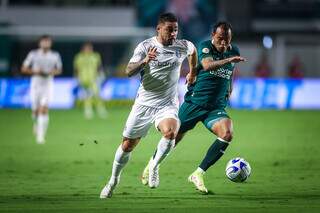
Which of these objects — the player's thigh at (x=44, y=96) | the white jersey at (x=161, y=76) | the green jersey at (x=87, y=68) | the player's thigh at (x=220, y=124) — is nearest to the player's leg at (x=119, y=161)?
the white jersey at (x=161, y=76)

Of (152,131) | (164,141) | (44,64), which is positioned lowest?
(152,131)

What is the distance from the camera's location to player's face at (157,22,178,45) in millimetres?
10969

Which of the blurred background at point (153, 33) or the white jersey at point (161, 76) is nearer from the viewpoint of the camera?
the white jersey at point (161, 76)

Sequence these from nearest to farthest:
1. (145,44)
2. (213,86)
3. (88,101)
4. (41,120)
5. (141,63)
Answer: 1. (141,63)
2. (145,44)
3. (213,86)
4. (41,120)
5. (88,101)

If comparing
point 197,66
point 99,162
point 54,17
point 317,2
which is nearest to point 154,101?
point 197,66

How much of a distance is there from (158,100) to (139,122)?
1.34 ft

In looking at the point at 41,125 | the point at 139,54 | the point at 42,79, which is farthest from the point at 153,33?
the point at 139,54

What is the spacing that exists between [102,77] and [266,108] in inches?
248

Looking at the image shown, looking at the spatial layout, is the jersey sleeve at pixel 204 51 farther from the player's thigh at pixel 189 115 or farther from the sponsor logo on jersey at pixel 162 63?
the player's thigh at pixel 189 115

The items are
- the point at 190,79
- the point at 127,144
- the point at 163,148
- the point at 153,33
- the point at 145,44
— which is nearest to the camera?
the point at 145,44

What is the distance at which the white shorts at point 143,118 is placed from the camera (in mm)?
11109

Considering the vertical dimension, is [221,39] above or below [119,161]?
above

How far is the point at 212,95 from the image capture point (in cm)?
1216

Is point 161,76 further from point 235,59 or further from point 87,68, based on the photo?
point 87,68
